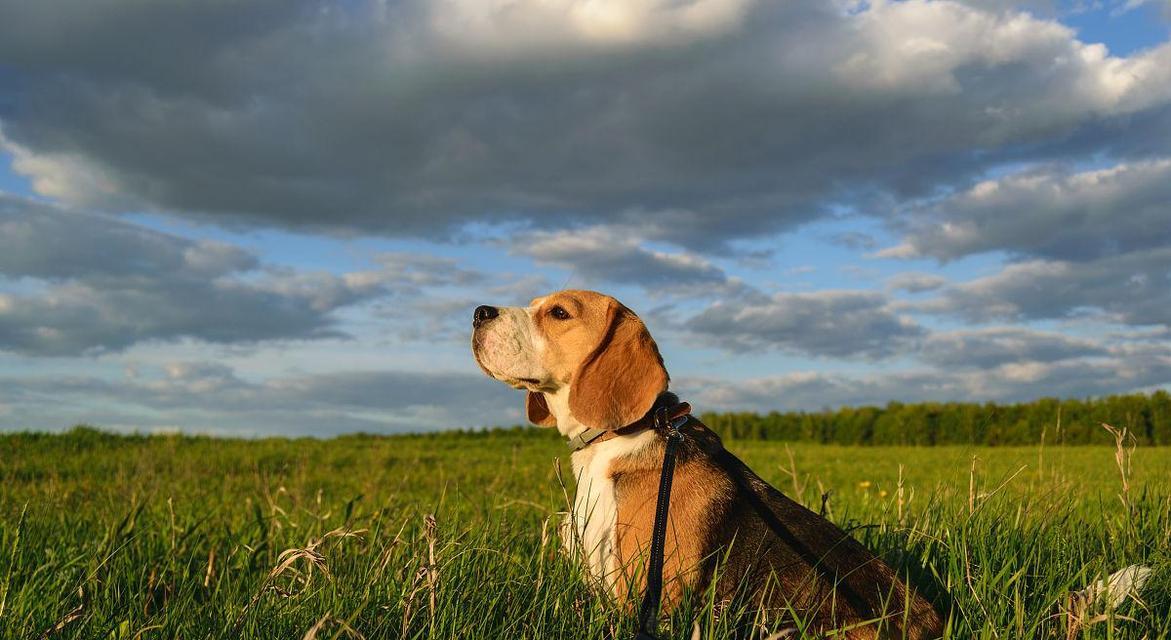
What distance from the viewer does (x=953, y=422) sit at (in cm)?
3662

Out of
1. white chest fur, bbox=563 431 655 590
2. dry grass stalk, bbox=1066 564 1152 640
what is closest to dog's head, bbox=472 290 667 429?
white chest fur, bbox=563 431 655 590

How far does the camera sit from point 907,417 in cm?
3744


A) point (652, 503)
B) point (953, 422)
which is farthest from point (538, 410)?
point (953, 422)

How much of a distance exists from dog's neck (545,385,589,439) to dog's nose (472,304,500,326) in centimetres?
53

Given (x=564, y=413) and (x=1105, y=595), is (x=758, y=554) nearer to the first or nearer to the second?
(x=564, y=413)

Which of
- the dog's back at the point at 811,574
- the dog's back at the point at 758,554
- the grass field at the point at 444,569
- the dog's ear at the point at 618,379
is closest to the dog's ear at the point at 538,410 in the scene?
the grass field at the point at 444,569

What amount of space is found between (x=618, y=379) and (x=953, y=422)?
118 ft

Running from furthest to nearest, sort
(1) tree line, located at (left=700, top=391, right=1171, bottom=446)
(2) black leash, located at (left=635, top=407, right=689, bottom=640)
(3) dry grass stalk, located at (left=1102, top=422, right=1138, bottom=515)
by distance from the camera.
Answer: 1. (1) tree line, located at (left=700, top=391, right=1171, bottom=446)
2. (3) dry grass stalk, located at (left=1102, top=422, right=1138, bottom=515)
3. (2) black leash, located at (left=635, top=407, right=689, bottom=640)

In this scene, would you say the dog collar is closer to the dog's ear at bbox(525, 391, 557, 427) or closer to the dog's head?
the dog's head

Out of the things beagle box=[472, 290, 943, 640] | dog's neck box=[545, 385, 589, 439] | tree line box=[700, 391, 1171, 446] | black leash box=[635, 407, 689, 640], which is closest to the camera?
black leash box=[635, 407, 689, 640]

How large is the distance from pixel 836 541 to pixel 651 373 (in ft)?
3.94

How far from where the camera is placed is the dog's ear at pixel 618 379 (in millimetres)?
4383

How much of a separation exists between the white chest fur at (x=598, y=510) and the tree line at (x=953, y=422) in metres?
26.5

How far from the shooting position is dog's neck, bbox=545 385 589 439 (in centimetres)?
471
